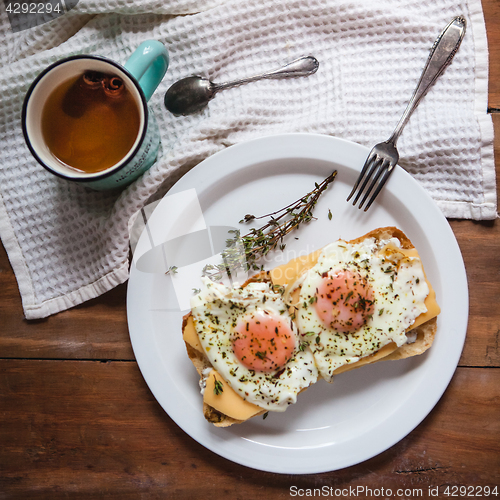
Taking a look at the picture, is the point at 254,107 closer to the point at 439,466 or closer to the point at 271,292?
the point at 271,292

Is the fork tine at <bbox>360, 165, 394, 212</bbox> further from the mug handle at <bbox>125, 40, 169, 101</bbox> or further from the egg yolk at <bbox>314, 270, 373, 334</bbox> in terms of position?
the mug handle at <bbox>125, 40, 169, 101</bbox>

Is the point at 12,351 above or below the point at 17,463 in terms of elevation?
above

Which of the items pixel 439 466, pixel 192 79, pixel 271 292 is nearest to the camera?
pixel 271 292

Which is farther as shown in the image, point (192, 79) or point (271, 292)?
point (192, 79)

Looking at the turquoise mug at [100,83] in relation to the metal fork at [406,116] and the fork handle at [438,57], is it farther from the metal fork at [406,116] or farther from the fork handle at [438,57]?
the fork handle at [438,57]

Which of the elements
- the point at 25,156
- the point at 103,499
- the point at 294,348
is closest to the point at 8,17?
the point at 25,156

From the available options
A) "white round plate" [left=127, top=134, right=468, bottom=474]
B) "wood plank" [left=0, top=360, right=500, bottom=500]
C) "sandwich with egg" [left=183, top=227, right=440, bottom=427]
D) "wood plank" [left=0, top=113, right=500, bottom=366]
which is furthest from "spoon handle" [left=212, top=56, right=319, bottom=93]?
"wood plank" [left=0, top=360, right=500, bottom=500]

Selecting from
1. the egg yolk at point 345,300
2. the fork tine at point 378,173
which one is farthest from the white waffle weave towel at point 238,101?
the egg yolk at point 345,300

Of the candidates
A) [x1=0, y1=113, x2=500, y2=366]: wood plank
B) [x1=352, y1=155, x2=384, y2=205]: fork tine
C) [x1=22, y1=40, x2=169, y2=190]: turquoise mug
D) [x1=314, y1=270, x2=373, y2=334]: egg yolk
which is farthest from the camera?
[x1=0, y1=113, x2=500, y2=366]: wood plank
